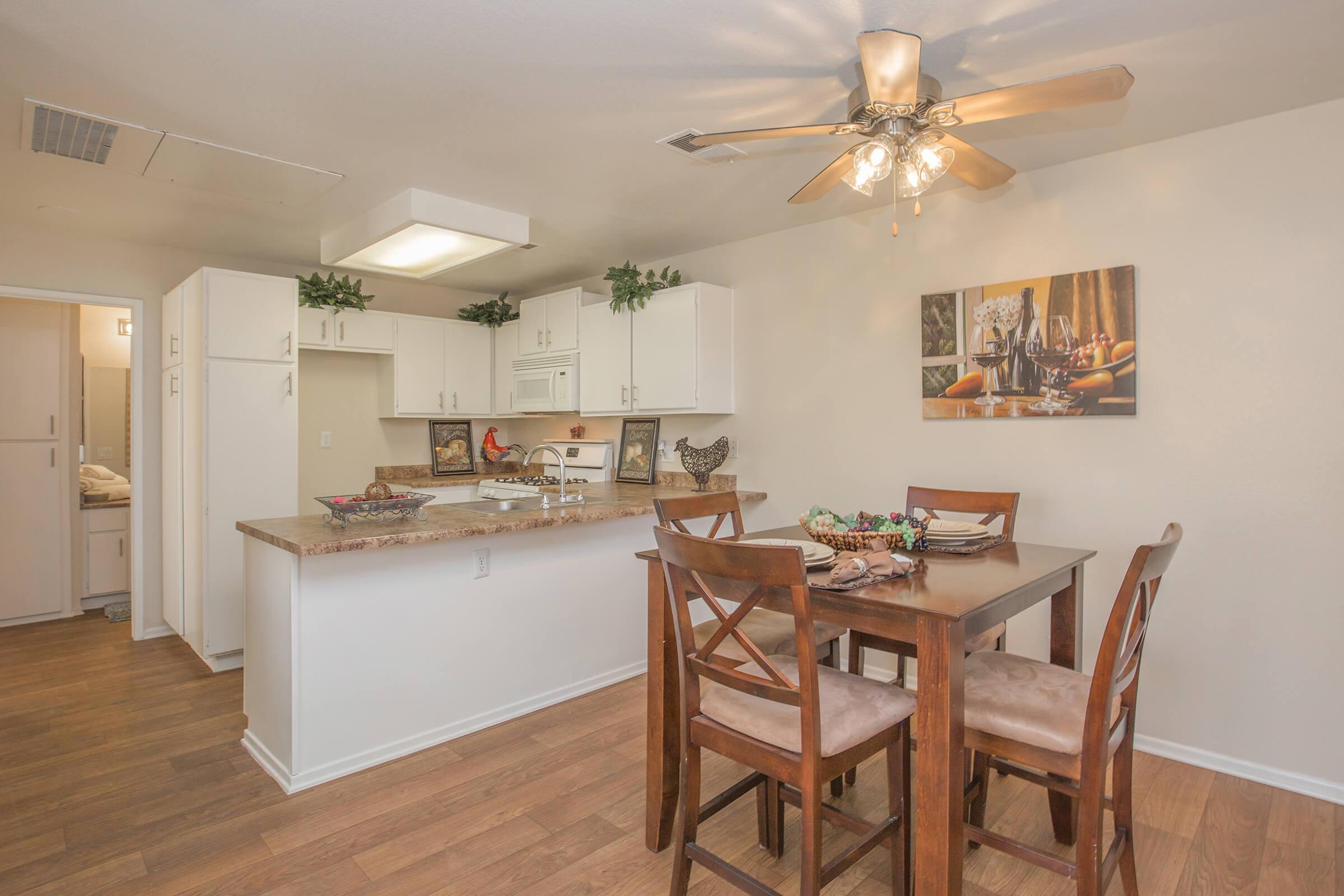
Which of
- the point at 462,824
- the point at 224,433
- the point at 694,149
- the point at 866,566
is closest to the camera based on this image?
the point at 866,566

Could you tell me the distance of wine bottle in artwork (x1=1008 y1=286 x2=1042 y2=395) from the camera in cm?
295

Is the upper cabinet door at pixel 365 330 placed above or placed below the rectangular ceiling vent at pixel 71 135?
below

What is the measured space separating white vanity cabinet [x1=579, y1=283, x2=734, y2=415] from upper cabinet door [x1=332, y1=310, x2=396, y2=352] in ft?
4.84

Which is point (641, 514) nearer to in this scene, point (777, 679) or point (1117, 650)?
point (777, 679)

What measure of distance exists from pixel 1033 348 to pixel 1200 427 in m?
0.65

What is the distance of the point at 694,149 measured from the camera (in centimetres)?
267

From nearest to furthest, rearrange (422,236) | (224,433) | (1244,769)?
(1244,769) → (422,236) → (224,433)

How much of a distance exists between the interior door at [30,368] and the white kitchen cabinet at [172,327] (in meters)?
1.13

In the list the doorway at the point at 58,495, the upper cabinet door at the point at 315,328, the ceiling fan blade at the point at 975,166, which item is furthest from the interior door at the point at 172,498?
the ceiling fan blade at the point at 975,166

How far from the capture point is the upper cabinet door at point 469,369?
16.9 ft

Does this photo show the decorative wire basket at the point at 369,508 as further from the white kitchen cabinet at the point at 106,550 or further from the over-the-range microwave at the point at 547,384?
the white kitchen cabinet at the point at 106,550

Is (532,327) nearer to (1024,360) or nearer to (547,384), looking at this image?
(547,384)

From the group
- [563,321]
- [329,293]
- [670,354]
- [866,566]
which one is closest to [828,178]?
[866,566]

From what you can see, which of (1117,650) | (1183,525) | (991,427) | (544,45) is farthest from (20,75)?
(1183,525)
